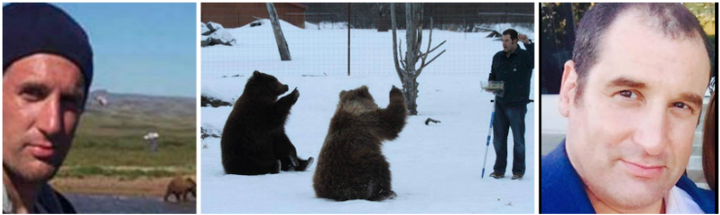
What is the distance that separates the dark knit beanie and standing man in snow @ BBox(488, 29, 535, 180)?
287 centimetres

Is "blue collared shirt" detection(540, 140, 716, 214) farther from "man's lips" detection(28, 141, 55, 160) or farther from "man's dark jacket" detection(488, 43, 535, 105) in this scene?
"man's lips" detection(28, 141, 55, 160)

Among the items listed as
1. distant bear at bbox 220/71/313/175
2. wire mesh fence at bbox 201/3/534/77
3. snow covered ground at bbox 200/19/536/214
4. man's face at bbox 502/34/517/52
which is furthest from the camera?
wire mesh fence at bbox 201/3/534/77

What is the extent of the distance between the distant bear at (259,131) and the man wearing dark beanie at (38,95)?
1.37 meters

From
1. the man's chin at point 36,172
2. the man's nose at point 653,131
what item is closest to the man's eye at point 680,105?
the man's nose at point 653,131

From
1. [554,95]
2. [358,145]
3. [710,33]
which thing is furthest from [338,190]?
[710,33]

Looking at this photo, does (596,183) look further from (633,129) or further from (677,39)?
(677,39)

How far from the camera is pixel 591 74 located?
6527 mm

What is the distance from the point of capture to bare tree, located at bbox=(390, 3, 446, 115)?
880 centimetres

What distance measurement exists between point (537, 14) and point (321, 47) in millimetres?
2638

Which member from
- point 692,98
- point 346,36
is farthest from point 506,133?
point 346,36

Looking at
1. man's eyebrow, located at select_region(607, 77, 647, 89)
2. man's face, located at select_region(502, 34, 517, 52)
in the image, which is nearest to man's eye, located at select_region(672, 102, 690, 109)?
man's eyebrow, located at select_region(607, 77, 647, 89)

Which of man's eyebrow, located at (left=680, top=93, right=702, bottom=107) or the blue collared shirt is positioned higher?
man's eyebrow, located at (left=680, top=93, right=702, bottom=107)

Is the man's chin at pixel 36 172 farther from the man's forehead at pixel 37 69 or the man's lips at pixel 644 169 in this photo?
the man's lips at pixel 644 169

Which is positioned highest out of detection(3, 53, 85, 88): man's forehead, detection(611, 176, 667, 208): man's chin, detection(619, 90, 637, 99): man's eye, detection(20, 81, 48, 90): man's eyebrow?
detection(3, 53, 85, 88): man's forehead
